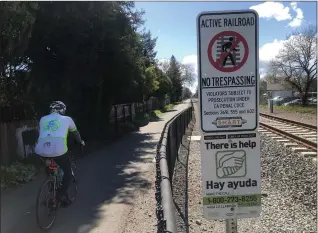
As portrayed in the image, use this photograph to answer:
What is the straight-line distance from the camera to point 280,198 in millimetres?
A: 7965

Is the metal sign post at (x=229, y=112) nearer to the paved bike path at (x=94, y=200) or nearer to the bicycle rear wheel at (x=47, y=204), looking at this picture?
the paved bike path at (x=94, y=200)

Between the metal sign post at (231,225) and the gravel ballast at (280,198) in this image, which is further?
the gravel ballast at (280,198)

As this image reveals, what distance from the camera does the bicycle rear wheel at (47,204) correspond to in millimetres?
5999

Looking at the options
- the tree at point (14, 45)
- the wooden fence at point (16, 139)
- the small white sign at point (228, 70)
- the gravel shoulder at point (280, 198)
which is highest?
the tree at point (14, 45)

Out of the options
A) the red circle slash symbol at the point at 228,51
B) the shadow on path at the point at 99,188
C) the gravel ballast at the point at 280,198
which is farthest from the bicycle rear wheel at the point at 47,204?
the red circle slash symbol at the point at 228,51

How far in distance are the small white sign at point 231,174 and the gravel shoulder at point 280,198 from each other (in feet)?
11.0

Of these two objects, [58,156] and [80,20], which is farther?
[80,20]

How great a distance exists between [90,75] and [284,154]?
23.9 feet

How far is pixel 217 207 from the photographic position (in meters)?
2.76

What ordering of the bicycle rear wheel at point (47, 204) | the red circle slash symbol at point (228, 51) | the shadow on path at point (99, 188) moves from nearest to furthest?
the red circle slash symbol at point (228, 51), the bicycle rear wheel at point (47, 204), the shadow on path at point (99, 188)

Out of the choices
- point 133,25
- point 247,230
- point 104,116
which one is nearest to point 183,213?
point 247,230

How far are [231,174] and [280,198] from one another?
5.69 meters

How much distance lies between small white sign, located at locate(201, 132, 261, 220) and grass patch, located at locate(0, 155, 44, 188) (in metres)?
6.85

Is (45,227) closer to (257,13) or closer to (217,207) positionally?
(217,207)
